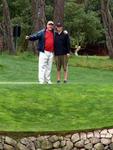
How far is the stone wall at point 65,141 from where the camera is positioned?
1233cm

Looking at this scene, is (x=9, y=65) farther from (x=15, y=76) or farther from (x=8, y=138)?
(x=8, y=138)

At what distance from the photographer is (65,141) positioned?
12625 mm

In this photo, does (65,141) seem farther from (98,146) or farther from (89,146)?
(98,146)

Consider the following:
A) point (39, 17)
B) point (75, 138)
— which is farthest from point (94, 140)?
point (39, 17)

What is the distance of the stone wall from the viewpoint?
12.3 meters

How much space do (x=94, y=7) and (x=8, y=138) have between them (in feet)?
164

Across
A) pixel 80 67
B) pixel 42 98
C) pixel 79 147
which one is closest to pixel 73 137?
pixel 79 147

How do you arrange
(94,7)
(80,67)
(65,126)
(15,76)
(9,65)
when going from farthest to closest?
(94,7) → (80,67) → (9,65) → (15,76) → (65,126)

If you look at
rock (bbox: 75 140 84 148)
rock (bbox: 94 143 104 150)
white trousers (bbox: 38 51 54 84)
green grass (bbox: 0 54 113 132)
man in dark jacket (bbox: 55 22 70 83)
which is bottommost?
rock (bbox: 94 143 104 150)

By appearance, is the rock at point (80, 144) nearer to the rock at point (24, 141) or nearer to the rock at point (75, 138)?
the rock at point (75, 138)

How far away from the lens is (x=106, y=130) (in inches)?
512

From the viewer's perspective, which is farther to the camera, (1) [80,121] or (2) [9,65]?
(2) [9,65]

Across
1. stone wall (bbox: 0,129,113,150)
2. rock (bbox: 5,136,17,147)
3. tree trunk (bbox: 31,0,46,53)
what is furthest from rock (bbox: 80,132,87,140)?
tree trunk (bbox: 31,0,46,53)

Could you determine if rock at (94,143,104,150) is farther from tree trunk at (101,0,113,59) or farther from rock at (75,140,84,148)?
tree trunk at (101,0,113,59)
